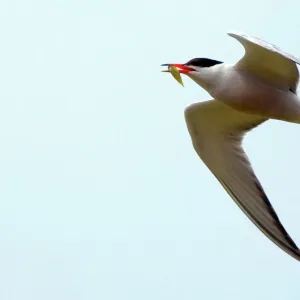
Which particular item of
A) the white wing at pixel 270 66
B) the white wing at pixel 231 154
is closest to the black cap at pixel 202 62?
the white wing at pixel 270 66

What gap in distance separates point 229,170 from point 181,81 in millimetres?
1394

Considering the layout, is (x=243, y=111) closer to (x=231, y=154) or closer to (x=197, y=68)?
(x=197, y=68)

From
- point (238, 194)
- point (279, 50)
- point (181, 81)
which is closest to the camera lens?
point (279, 50)

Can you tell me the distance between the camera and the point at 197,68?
7430mm

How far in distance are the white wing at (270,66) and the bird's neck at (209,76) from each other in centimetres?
21

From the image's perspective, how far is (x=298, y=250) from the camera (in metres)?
7.81

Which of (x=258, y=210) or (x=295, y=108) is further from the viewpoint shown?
(x=258, y=210)

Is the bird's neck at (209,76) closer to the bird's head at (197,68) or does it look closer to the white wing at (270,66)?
the bird's head at (197,68)

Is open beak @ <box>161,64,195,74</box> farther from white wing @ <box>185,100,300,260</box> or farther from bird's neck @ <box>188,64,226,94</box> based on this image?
white wing @ <box>185,100,300,260</box>

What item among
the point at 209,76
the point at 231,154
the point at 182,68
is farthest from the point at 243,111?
the point at 231,154

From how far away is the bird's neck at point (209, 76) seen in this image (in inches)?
290

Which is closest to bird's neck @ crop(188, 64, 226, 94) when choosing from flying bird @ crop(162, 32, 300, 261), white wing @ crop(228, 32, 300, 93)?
flying bird @ crop(162, 32, 300, 261)

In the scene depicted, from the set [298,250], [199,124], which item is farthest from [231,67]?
[298,250]

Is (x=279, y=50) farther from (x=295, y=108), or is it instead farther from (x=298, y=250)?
(x=298, y=250)
